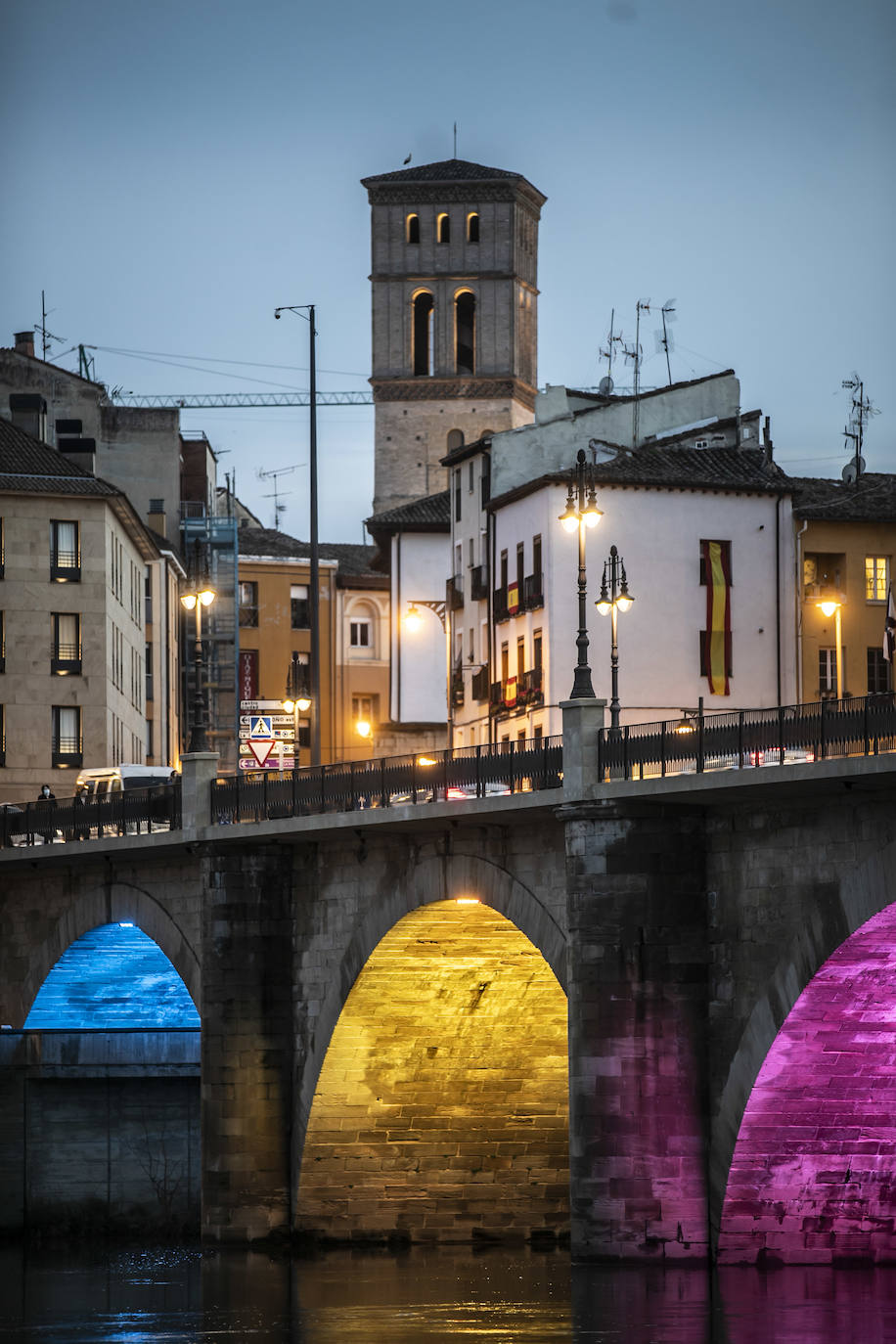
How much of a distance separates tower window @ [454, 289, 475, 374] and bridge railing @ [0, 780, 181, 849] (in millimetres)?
68737

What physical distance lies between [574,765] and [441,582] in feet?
179

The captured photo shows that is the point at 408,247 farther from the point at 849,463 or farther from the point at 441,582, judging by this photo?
the point at 849,463

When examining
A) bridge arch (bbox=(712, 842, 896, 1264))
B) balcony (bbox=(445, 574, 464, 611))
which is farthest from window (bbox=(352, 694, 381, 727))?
bridge arch (bbox=(712, 842, 896, 1264))

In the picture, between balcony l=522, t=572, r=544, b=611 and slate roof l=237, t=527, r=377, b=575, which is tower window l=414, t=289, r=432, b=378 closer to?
slate roof l=237, t=527, r=377, b=575

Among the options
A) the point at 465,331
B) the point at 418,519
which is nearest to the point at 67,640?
the point at 418,519

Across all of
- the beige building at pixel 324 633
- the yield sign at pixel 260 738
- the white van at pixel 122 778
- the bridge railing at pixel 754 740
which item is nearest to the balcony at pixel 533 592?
the white van at pixel 122 778

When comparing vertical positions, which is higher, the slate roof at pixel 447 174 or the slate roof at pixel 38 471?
Answer: the slate roof at pixel 447 174

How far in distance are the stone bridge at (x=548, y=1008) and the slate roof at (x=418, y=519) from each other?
110ft

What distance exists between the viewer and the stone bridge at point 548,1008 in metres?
40.3

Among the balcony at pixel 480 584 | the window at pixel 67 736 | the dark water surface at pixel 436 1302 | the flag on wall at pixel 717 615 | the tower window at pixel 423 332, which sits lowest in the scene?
the dark water surface at pixel 436 1302

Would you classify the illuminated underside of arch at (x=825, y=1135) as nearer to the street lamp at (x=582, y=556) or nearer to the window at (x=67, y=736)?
the street lamp at (x=582, y=556)

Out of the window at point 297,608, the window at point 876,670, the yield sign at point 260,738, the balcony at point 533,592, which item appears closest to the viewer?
the yield sign at point 260,738

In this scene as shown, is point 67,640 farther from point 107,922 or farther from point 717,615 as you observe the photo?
point 107,922

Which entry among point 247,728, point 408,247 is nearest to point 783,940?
point 247,728
